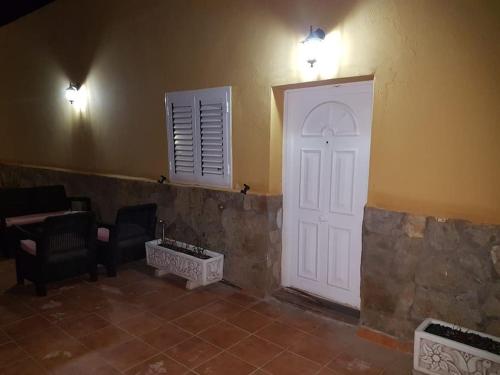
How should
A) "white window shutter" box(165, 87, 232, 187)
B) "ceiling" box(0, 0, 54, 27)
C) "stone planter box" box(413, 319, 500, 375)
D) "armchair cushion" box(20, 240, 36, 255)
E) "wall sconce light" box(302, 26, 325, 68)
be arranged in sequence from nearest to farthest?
"stone planter box" box(413, 319, 500, 375) → "wall sconce light" box(302, 26, 325, 68) → "armchair cushion" box(20, 240, 36, 255) → "white window shutter" box(165, 87, 232, 187) → "ceiling" box(0, 0, 54, 27)

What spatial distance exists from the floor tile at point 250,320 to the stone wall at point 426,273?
95cm

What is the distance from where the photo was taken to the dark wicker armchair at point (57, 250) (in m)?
3.95

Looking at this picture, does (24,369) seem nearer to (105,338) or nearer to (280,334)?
(105,338)

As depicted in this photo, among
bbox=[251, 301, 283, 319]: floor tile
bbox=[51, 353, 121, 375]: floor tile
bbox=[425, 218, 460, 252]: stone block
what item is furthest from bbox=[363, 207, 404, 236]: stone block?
bbox=[51, 353, 121, 375]: floor tile

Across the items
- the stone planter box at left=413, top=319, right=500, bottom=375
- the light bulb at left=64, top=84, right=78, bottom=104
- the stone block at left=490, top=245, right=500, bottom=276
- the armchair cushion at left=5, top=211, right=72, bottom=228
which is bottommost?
the stone planter box at left=413, top=319, right=500, bottom=375

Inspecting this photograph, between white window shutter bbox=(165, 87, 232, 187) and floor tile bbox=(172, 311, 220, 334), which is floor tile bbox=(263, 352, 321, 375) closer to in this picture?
floor tile bbox=(172, 311, 220, 334)

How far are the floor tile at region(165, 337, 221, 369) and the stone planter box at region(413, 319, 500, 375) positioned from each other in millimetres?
1585

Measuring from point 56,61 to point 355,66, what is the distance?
6084 mm

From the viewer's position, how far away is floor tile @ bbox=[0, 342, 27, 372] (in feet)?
9.42

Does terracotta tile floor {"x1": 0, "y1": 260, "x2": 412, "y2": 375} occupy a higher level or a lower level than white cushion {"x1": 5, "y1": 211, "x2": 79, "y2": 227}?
lower

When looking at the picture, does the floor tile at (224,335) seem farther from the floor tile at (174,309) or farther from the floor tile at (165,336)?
the floor tile at (174,309)

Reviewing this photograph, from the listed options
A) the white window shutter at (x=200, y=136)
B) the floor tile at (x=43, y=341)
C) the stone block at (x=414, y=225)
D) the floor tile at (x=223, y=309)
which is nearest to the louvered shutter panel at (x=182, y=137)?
the white window shutter at (x=200, y=136)

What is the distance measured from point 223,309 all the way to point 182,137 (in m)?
2.27

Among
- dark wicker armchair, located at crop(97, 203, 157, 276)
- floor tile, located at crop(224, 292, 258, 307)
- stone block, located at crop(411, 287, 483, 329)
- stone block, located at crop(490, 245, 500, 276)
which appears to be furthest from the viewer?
dark wicker armchair, located at crop(97, 203, 157, 276)
